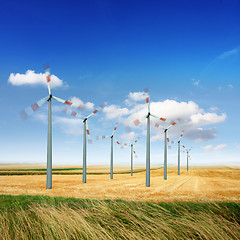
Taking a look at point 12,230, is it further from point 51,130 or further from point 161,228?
point 51,130

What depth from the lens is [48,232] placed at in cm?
865

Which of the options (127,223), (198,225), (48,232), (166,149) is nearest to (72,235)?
(48,232)

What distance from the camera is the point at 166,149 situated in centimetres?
5097

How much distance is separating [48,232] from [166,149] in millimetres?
44313

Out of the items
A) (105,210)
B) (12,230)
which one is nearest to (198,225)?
(105,210)

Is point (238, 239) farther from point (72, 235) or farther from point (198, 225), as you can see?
point (72, 235)

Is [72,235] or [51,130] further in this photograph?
[51,130]

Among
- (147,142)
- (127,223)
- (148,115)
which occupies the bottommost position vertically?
(127,223)

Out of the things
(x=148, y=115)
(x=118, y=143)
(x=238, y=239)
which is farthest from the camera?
(x=118, y=143)

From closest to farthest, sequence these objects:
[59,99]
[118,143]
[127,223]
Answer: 1. [127,223]
2. [59,99]
3. [118,143]

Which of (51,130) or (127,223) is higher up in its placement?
(51,130)

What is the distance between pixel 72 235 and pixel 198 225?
4707mm

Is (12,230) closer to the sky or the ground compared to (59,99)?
closer to the ground

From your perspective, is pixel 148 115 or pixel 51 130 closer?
pixel 51 130
